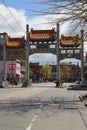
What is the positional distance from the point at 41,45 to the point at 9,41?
807cm

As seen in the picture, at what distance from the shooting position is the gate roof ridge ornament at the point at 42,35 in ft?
243

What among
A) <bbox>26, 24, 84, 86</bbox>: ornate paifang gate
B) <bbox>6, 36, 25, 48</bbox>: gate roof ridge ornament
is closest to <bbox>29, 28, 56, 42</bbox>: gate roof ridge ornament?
<bbox>26, 24, 84, 86</bbox>: ornate paifang gate

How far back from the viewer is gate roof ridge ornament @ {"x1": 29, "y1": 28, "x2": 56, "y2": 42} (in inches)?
2912

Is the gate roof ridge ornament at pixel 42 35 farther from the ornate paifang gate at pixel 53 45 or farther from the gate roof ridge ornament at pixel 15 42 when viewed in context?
the gate roof ridge ornament at pixel 15 42

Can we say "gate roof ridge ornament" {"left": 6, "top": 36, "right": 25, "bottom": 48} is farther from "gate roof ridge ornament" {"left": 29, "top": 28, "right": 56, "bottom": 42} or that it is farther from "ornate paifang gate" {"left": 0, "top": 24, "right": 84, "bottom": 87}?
"gate roof ridge ornament" {"left": 29, "top": 28, "right": 56, "bottom": 42}

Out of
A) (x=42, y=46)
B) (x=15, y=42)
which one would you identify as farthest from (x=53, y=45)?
(x=15, y=42)

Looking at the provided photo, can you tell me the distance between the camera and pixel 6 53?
77.2 meters

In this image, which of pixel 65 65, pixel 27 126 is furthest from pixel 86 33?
pixel 65 65

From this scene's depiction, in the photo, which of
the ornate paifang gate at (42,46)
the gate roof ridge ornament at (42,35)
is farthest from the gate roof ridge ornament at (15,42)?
the gate roof ridge ornament at (42,35)

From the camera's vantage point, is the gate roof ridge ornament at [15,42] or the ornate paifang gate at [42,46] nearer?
the ornate paifang gate at [42,46]

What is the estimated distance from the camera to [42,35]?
2997 inches

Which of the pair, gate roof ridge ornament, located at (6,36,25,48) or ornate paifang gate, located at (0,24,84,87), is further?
gate roof ridge ornament, located at (6,36,25,48)

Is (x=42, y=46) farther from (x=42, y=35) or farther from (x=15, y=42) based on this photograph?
(x=15, y=42)

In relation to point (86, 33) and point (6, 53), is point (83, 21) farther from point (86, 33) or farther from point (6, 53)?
point (6, 53)
